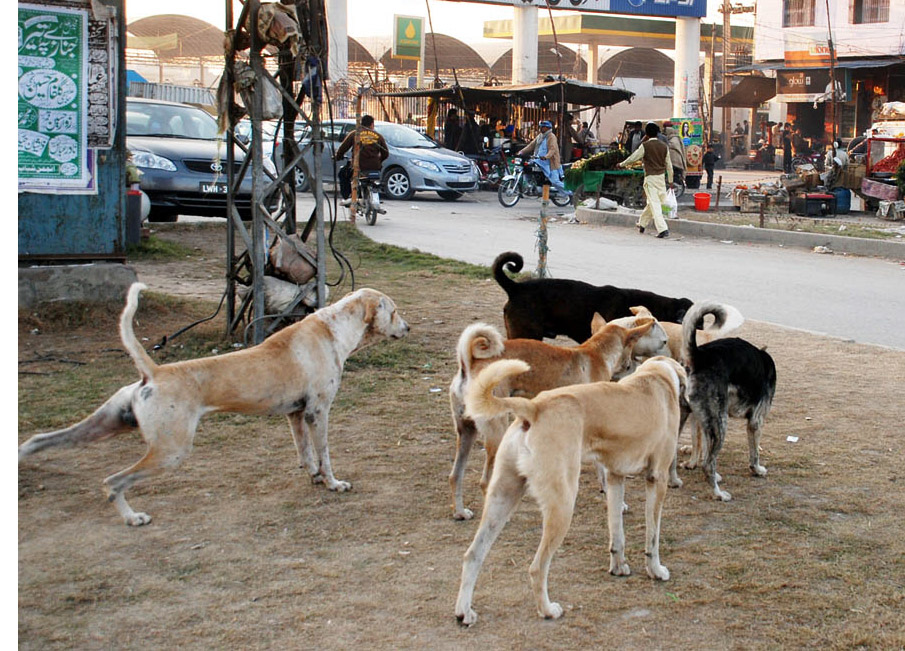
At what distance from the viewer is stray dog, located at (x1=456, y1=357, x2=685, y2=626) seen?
11.9 feet

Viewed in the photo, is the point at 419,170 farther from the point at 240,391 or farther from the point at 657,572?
the point at 657,572

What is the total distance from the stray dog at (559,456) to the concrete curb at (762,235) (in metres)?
11.3

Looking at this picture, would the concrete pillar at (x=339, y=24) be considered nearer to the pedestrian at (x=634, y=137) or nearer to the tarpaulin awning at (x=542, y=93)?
the tarpaulin awning at (x=542, y=93)

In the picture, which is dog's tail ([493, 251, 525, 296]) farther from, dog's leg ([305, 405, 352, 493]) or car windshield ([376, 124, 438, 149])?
car windshield ([376, 124, 438, 149])

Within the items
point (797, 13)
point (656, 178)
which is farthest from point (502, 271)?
point (797, 13)

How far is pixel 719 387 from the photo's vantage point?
5148mm

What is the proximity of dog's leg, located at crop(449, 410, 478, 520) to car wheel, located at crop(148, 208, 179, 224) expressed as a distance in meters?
11.1

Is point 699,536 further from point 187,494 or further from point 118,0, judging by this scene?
point 118,0

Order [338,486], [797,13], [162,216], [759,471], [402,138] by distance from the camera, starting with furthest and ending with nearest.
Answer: [797,13] → [402,138] → [162,216] → [759,471] → [338,486]

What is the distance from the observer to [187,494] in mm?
4965

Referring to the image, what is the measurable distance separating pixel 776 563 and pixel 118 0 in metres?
7.24

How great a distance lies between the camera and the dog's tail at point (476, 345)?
175 inches

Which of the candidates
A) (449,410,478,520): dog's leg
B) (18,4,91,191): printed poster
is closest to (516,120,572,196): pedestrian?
(18,4,91,191): printed poster

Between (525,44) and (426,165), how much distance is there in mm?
15367
